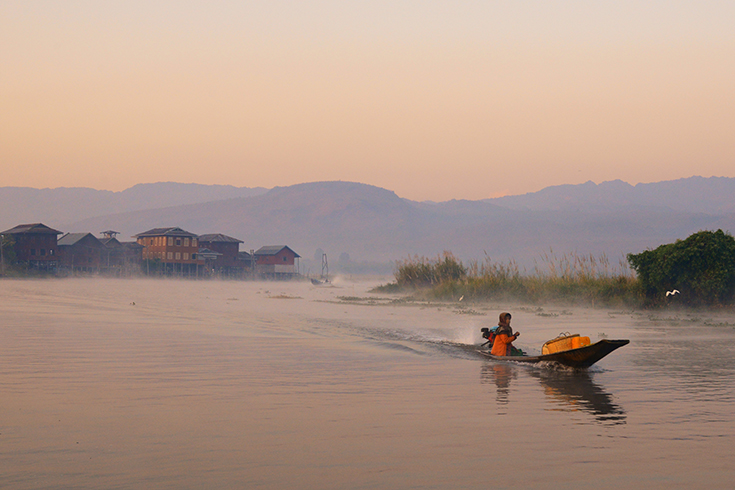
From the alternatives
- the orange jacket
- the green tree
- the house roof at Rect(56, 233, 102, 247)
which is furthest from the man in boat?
the house roof at Rect(56, 233, 102, 247)

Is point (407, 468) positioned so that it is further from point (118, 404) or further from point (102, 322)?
point (102, 322)

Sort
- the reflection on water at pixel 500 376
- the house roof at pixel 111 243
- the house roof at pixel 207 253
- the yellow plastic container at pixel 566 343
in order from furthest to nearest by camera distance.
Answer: the house roof at pixel 207 253
the house roof at pixel 111 243
the yellow plastic container at pixel 566 343
the reflection on water at pixel 500 376

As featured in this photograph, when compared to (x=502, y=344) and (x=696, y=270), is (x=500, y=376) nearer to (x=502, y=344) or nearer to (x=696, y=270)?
(x=502, y=344)

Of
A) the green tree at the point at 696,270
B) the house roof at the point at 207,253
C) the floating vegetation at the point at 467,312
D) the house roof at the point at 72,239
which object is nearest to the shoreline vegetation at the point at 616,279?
the green tree at the point at 696,270

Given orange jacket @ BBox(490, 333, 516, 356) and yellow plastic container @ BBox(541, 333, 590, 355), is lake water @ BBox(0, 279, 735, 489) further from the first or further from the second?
orange jacket @ BBox(490, 333, 516, 356)

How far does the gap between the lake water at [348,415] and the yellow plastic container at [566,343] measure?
51 centimetres

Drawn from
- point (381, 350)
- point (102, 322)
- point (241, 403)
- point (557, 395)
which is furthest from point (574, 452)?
point (102, 322)

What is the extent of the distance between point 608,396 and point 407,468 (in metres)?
6.06

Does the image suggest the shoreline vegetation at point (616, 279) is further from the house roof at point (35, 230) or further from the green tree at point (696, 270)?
the house roof at point (35, 230)

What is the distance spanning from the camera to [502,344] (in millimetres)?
17922

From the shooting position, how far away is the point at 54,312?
102 feet

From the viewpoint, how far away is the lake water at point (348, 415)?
24.7 ft

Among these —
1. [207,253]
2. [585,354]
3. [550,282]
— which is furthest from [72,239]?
[585,354]

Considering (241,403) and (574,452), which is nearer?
(574,452)
